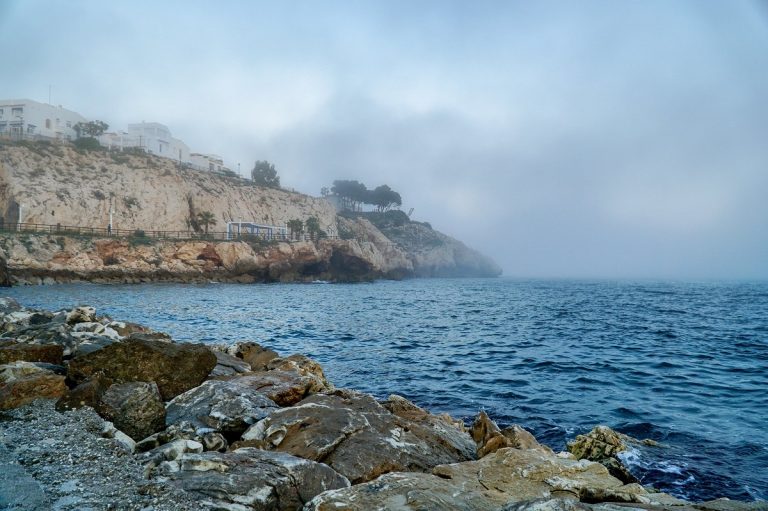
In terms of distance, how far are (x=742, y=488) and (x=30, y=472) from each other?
9960mm

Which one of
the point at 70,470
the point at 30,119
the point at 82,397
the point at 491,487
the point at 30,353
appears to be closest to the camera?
the point at 70,470

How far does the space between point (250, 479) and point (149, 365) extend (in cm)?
433

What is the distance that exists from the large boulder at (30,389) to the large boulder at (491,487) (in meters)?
5.33

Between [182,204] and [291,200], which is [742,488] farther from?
[291,200]

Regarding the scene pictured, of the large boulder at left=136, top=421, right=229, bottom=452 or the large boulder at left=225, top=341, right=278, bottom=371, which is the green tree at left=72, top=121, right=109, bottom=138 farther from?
the large boulder at left=136, top=421, right=229, bottom=452

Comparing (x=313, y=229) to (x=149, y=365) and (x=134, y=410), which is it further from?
(x=134, y=410)

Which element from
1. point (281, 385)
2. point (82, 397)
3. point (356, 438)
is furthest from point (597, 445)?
point (82, 397)

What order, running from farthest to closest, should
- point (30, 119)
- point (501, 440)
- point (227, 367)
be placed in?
point (30, 119) → point (227, 367) → point (501, 440)

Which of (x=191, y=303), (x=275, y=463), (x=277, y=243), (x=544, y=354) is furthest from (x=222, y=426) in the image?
(x=277, y=243)

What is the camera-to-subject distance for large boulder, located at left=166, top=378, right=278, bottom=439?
20.9 feet

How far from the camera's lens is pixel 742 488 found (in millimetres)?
7203

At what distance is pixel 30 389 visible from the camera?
682cm

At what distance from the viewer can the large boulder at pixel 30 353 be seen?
28.1 feet

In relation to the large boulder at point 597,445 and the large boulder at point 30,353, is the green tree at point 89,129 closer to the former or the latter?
Answer: the large boulder at point 30,353
